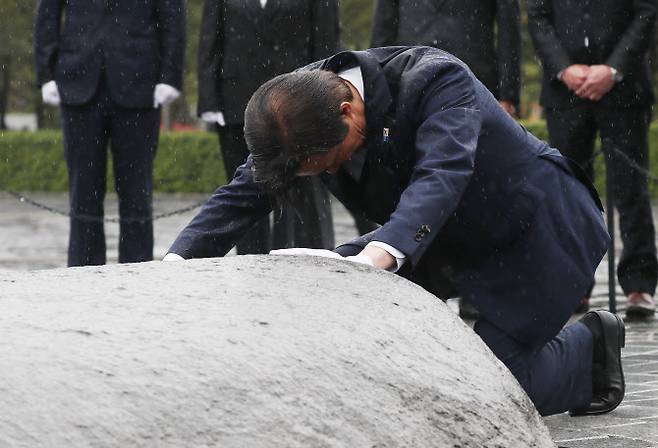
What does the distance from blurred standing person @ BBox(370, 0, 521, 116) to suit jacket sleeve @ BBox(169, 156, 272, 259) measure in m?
3.50

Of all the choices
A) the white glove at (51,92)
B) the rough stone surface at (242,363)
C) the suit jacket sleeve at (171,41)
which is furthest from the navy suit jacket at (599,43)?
the rough stone surface at (242,363)

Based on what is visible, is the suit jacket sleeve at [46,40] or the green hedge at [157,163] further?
the green hedge at [157,163]

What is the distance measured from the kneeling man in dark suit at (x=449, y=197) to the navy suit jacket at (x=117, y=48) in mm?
3477

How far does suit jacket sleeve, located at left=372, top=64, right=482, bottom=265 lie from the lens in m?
3.45

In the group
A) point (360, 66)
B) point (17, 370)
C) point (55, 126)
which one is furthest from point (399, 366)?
point (55, 126)

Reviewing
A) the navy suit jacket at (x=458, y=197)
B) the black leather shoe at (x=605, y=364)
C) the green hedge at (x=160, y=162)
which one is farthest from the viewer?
the green hedge at (x=160, y=162)

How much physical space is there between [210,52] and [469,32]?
1.39 metres

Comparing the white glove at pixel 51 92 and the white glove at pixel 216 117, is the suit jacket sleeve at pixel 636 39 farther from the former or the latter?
the white glove at pixel 51 92

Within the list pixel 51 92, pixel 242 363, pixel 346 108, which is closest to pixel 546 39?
pixel 51 92

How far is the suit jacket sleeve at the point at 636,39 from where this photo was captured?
7.29 meters

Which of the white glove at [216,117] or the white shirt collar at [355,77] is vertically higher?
the white shirt collar at [355,77]

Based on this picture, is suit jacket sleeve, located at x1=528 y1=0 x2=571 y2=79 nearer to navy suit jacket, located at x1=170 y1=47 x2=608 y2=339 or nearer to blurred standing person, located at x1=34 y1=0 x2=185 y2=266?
blurred standing person, located at x1=34 y1=0 x2=185 y2=266

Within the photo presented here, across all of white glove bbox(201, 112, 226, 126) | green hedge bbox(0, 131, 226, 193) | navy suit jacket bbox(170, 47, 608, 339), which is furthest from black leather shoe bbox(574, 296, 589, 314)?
green hedge bbox(0, 131, 226, 193)

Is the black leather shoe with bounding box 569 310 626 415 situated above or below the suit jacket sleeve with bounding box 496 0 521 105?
below
